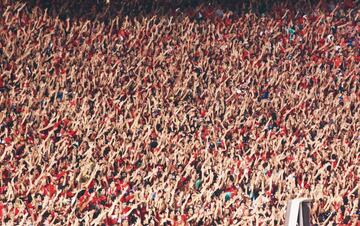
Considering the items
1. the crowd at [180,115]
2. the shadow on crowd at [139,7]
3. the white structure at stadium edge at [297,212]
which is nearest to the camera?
the white structure at stadium edge at [297,212]

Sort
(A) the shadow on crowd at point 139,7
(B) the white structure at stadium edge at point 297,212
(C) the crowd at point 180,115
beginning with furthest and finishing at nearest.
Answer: (A) the shadow on crowd at point 139,7 → (C) the crowd at point 180,115 → (B) the white structure at stadium edge at point 297,212

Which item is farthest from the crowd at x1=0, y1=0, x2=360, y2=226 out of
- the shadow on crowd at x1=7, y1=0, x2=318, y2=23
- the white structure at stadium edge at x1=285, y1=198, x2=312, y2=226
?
the white structure at stadium edge at x1=285, y1=198, x2=312, y2=226

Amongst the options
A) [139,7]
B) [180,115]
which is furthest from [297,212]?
[139,7]

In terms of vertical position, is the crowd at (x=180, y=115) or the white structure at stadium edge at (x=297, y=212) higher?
the crowd at (x=180, y=115)

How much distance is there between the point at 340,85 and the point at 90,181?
3449mm

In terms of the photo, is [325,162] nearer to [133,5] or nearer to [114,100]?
[114,100]

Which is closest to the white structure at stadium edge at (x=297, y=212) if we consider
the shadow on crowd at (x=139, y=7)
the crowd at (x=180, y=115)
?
the crowd at (x=180, y=115)

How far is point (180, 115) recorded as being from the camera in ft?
19.9

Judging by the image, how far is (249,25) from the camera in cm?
796

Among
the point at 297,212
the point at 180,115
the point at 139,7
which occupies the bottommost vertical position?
the point at 297,212

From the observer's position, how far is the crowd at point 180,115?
472 cm

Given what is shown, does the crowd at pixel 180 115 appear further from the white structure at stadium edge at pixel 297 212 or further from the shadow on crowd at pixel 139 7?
the white structure at stadium edge at pixel 297 212

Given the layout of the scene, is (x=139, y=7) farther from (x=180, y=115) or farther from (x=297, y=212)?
(x=297, y=212)

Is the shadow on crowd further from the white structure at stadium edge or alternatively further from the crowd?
the white structure at stadium edge
